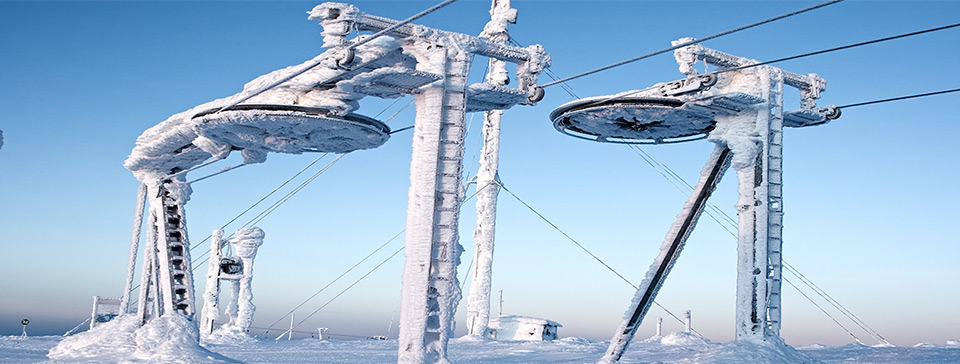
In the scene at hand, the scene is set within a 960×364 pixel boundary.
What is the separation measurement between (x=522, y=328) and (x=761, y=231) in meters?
18.8

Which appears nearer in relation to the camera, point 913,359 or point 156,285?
point 913,359

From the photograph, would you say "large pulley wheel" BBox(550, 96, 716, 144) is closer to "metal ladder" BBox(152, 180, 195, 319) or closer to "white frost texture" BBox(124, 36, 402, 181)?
"white frost texture" BBox(124, 36, 402, 181)

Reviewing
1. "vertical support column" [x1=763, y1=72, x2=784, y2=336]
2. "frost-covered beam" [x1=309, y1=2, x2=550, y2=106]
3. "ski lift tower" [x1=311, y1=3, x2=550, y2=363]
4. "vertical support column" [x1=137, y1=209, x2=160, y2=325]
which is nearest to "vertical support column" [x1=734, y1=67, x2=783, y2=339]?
"vertical support column" [x1=763, y1=72, x2=784, y2=336]

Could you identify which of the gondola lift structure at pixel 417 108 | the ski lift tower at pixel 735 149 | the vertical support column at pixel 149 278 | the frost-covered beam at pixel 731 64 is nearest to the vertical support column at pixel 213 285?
the vertical support column at pixel 149 278

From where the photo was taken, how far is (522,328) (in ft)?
117

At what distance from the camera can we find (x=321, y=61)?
1474cm

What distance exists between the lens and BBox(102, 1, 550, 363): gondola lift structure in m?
14.7

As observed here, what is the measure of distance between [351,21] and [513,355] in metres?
11.9

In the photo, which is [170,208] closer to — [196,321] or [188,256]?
[188,256]

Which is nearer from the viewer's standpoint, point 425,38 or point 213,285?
point 425,38

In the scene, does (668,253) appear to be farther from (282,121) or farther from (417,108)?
(282,121)

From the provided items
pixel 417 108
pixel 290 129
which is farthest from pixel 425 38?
pixel 290 129

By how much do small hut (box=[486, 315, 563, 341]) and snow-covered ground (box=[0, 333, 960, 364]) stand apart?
14.9 ft

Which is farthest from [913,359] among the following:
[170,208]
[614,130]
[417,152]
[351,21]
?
[170,208]
